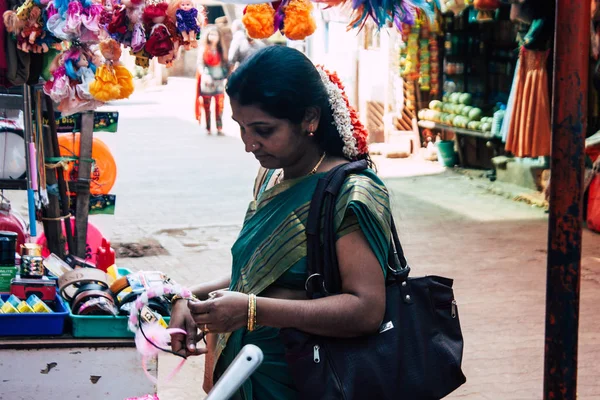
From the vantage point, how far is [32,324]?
3.21 m

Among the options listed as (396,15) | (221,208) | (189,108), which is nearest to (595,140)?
(221,208)

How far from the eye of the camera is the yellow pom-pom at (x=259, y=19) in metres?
3.16

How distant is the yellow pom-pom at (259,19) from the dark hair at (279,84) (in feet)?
3.67

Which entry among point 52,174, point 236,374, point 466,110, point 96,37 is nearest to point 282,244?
point 236,374

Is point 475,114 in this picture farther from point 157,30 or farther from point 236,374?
point 236,374

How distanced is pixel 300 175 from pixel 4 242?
1.76 metres

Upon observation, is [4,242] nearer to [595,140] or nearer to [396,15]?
[396,15]

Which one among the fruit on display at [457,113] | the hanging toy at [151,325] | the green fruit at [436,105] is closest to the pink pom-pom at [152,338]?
the hanging toy at [151,325]

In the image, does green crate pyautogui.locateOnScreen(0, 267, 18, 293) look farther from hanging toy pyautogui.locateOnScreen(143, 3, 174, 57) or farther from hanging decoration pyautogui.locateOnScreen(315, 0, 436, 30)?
hanging decoration pyautogui.locateOnScreen(315, 0, 436, 30)

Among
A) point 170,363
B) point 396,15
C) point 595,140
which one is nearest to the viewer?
point 396,15

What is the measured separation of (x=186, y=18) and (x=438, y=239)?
5133 mm

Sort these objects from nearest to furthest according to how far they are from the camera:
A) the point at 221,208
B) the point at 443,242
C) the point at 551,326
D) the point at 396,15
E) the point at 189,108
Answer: the point at 551,326 < the point at 396,15 < the point at 443,242 < the point at 221,208 < the point at 189,108

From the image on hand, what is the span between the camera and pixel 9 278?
348cm

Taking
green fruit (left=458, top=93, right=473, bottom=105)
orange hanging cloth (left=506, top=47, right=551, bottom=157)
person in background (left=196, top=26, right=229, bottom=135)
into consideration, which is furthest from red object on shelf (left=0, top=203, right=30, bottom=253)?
person in background (left=196, top=26, right=229, bottom=135)
